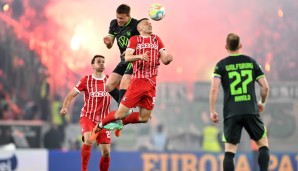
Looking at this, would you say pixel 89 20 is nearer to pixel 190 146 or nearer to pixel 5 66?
pixel 5 66

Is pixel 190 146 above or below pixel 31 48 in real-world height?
below

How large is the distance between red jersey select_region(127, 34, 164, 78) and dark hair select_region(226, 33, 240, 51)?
204 centimetres

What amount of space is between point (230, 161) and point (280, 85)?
1950 cm

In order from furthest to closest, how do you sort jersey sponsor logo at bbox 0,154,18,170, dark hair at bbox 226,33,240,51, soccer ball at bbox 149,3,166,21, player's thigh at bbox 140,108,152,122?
jersey sponsor logo at bbox 0,154,18,170, player's thigh at bbox 140,108,152,122, soccer ball at bbox 149,3,166,21, dark hair at bbox 226,33,240,51

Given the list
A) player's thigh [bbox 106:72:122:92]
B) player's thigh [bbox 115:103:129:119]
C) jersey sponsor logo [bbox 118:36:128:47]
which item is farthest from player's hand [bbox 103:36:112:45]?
player's thigh [bbox 115:103:129:119]

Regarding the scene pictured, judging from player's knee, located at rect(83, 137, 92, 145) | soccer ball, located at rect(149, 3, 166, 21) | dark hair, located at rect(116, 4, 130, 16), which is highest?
dark hair, located at rect(116, 4, 130, 16)

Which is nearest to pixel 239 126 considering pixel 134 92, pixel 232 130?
pixel 232 130

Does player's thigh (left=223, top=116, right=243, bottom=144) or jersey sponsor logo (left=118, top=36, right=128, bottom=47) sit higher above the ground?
jersey sponsor logo (left=118, top=36, right=128, bottom=47)

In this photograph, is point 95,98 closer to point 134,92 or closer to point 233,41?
point 134,92

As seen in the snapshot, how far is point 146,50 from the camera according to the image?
1277 centimetres

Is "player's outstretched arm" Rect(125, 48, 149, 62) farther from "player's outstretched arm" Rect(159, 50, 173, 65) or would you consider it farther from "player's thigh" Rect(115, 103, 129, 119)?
"player's thigh" Rect(115, 103, 129, 119)

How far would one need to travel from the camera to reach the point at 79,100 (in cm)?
2948

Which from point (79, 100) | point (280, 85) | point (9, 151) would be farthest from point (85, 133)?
point (280, 85)

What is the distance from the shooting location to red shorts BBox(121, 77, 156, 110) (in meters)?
13.0
